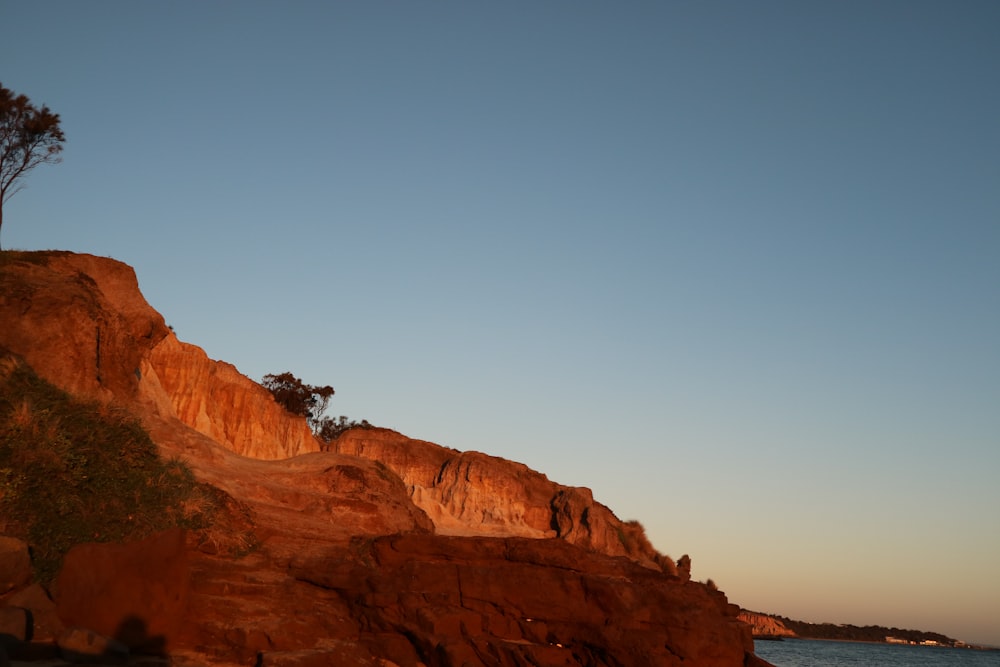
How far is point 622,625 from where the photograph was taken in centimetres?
1806

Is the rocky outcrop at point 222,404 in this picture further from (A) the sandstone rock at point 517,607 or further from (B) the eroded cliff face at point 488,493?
(A) the sandstone rock at point 517,607

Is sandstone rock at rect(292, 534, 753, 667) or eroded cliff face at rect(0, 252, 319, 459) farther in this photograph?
eroded cliff face at rect(0, 252, 319, 459)

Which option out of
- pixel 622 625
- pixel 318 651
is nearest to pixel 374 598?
pixel 318 651

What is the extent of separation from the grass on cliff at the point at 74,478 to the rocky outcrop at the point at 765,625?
13680cm

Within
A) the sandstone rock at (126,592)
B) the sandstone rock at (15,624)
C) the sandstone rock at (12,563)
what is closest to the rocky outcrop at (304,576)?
the sandstone rock at (126,592)

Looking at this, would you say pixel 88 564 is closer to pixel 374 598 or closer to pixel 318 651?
pixel 318 651

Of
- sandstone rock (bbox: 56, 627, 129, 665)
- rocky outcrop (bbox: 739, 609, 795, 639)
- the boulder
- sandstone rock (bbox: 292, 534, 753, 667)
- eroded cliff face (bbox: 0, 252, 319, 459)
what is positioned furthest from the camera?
rocky outcrop (bbox: 739, 609, 795, 639)

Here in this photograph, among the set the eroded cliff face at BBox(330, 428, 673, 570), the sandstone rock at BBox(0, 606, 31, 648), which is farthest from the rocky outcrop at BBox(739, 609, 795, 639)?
the sandstone rock at BBox(0, 606, 31, 648)

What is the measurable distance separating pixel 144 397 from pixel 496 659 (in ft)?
46.7

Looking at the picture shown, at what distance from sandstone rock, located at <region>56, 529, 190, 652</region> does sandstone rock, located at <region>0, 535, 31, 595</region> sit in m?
0.62

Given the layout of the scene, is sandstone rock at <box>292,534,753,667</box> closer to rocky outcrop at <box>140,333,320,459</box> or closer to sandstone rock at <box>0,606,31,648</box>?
sandstone rock at <box>0,606,31,648</box>

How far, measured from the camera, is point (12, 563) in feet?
43.4

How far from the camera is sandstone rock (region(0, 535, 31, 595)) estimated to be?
1316cm

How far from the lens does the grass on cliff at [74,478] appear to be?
1467 centimetres
